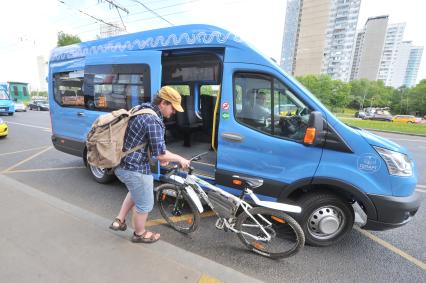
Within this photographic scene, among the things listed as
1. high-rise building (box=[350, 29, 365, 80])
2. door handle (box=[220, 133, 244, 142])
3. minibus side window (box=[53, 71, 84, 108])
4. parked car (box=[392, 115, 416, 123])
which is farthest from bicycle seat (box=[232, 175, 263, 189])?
high-rise building (box=[350, 29, 365, 80])

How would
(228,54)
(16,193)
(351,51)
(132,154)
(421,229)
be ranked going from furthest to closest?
(351,51) < (16,193) < (421,229) < (228,54) < (132,154)

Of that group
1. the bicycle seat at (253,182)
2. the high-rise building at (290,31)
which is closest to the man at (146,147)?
the bicycle seat at (253,182)

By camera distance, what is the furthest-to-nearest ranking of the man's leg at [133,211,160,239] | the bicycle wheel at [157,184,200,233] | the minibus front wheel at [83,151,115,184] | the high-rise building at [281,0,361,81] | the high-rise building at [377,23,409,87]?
the high-rise building at [377,23,409,87] < the high-rise building at [281,0,361,81] < the minibus front wheel at [83,151,115,184] < the bicycle wheel at [157,184,200,233] < the man's leg at [133,211,160,239]

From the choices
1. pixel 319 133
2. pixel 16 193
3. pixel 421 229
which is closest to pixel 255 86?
pixel 319 133

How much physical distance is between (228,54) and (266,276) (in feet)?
8.72

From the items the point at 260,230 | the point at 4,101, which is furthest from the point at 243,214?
the point at 4,101

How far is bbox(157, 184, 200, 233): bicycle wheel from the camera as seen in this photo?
9.25 feet

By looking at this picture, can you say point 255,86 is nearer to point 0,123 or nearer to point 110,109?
point 110,109

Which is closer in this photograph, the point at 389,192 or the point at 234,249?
the point at 389,192

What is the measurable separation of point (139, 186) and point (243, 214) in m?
1.22

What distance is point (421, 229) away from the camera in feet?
10.8

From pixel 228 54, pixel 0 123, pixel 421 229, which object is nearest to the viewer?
pixel 228 54

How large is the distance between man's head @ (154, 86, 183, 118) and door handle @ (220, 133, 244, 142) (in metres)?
0.94

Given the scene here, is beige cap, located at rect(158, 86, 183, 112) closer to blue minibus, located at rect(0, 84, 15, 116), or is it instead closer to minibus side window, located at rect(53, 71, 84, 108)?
minibus side window, located at rect(53, 71, 84, 108)
